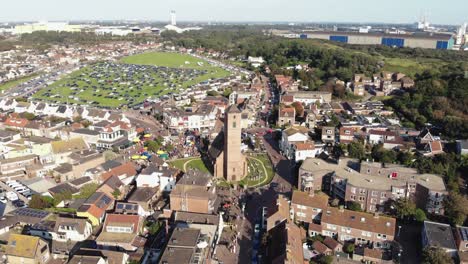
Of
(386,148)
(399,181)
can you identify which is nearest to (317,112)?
(386,148)

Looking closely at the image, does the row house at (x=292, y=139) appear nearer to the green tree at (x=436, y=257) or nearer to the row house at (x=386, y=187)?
the row house at (x=386, y=187)

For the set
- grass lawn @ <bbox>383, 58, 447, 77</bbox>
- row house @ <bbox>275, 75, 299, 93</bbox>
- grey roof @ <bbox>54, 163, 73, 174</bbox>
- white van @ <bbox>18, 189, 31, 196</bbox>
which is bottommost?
white van @ <bbox>18, 189, 31, 196</bbox>

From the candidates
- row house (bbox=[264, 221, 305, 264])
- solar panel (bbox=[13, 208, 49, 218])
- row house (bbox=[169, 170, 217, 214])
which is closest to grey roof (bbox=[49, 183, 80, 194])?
solar panel (bbox=[13, 208, 49, 218])

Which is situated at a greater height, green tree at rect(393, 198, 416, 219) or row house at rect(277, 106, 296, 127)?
row house at rect(277, 106, 296, 127)

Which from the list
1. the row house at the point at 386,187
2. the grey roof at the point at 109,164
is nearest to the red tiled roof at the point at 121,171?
the grey roof at the point at 109,164

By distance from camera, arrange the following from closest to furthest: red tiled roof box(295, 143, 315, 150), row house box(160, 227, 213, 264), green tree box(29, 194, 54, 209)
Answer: row house box(160, 227, 213, 264)
green tree box(29, 194, 54, 209)
red tiled roof box(295, 143, 315, 150)

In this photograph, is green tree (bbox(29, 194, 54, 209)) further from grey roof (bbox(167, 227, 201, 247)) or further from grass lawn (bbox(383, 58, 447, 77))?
grass lawn (bbox(383, 58, 447, 77))

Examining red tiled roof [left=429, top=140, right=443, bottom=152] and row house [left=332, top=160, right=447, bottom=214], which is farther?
red tiled roof [left=429, top=140, right=443, bottom=152]
